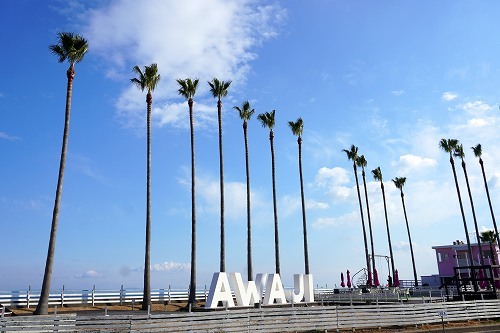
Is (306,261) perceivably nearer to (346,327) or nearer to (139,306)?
(139,306)

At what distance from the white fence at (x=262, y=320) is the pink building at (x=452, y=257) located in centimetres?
4764

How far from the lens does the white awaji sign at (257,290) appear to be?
1061 inches

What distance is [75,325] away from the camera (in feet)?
55.4

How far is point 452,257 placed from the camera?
2869 inches

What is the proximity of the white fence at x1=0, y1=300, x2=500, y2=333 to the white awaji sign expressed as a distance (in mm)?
4686

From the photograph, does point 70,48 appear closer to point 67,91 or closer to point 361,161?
point 67,91

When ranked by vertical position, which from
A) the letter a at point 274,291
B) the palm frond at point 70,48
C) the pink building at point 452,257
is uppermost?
the palm frond at point 70,48

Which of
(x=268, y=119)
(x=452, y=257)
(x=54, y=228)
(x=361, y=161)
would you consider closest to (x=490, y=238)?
(x=452, y=257)

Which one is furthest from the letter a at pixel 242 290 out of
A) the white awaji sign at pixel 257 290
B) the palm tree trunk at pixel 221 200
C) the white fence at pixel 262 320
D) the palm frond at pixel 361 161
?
the palm frond at pixel 361 161

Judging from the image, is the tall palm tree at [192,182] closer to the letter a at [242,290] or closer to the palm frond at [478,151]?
the letter a at [242,290]

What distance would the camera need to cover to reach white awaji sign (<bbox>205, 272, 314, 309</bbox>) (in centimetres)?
2695

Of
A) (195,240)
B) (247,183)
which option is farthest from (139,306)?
(247,183)

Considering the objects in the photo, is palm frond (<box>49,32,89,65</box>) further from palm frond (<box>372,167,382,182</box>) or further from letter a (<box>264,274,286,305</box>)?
palm frond (<box>372,167,382,182</box>)

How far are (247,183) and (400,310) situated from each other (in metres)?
24.1
